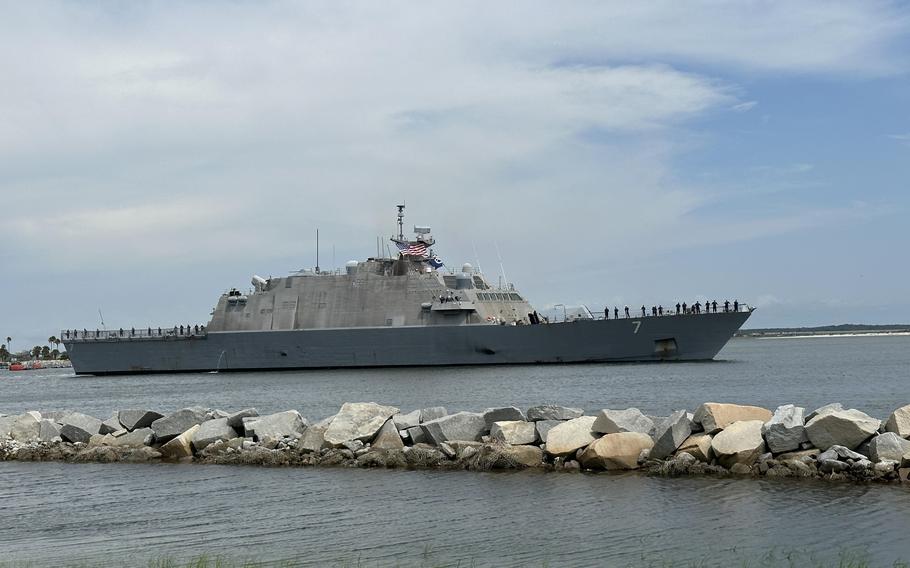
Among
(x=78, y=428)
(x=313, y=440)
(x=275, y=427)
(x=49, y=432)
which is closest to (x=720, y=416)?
(x=313, y=440)

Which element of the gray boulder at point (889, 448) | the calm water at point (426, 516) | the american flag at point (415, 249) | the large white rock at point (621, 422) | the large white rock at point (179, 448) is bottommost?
the calm water at point (426, 516)

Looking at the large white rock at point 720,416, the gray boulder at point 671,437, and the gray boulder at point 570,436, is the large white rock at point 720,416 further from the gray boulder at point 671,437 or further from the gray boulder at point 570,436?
the gray boulder at point 570,436

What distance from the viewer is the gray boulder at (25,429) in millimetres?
17087

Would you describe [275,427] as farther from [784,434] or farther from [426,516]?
[784,434]

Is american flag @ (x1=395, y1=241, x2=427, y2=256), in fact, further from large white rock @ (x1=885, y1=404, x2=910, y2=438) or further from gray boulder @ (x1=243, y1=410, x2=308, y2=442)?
large white rock @ (x1=885, y1=404, x2=910, y2=438)

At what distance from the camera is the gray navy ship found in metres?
41.2

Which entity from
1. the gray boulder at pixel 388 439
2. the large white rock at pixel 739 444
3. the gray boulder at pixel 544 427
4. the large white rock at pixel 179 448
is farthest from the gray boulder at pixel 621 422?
the large white rock at pixel 179 448

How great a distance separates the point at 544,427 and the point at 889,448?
4.18 metres

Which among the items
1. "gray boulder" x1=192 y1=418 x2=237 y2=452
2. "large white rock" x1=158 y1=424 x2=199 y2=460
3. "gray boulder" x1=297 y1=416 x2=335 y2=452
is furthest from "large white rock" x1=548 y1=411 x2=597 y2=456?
"large white rock" x1=158 y1=424 x2=199 y2=460

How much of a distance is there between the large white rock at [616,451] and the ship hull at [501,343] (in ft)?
94.0

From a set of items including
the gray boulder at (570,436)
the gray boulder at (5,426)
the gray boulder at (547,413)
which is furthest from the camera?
the gray boulder at (5,426)

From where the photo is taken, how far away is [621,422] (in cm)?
1286

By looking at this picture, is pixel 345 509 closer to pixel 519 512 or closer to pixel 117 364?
pixel 519 512

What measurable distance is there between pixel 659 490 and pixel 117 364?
148 ft
